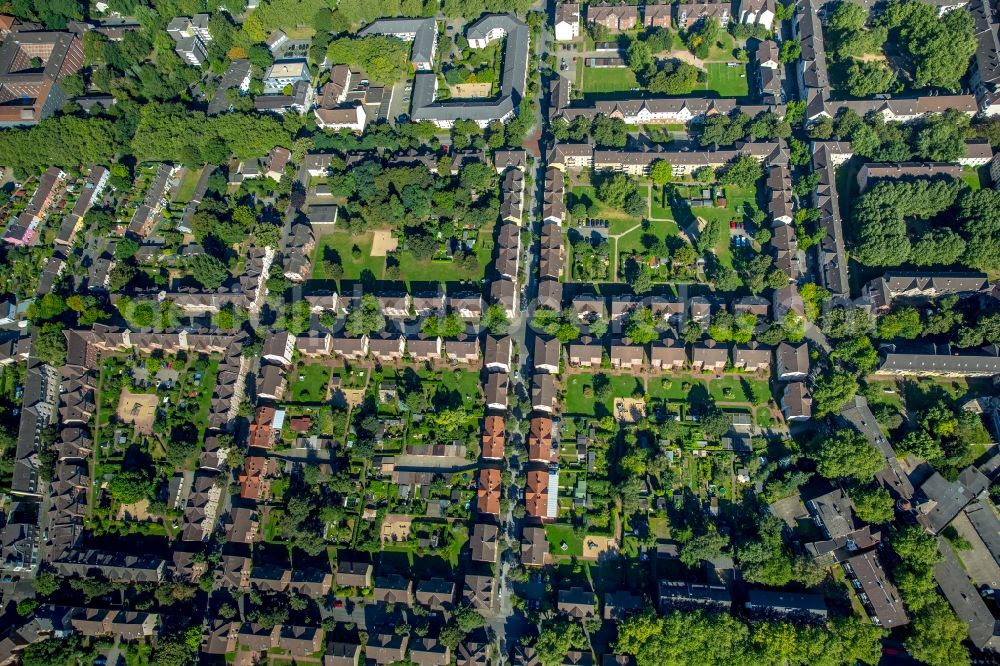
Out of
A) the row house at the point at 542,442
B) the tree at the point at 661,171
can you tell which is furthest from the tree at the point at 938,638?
the tree at the point at 661,171

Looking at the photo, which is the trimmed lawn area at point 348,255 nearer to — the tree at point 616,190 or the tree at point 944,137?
the tree at point 616,190

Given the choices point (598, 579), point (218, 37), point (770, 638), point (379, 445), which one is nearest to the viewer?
point (770, 638)

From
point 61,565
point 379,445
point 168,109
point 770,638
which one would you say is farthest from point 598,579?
point 168,109

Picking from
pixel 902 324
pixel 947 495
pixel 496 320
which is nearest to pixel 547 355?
pixel 496 320

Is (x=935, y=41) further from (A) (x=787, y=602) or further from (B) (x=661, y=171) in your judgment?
(A) (x=787, y=602)

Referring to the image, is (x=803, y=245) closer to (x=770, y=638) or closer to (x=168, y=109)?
(x=770, y=638)

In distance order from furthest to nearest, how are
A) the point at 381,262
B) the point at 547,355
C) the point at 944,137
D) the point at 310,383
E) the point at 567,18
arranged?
the point at 567,18
the point at 381,262
the point at 944,137
the point at 310,383
the point at 547,355
